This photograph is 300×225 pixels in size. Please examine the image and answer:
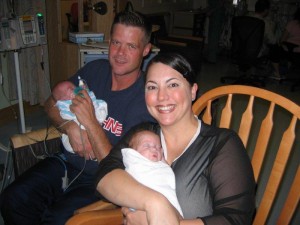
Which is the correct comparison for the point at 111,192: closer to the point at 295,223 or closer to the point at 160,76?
the point at 160,76

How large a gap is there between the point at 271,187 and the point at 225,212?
1.01 feet

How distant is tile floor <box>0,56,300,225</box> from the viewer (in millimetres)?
3080

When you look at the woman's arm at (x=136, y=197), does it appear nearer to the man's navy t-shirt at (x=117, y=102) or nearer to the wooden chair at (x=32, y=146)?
the man's navy t-shirt at (x=117, y=102)

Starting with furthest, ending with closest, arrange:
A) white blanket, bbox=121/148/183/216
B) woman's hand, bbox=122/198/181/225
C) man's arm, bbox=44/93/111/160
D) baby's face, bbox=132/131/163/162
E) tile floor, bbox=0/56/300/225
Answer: tile floor, bbox=0/56/300/225
man's arm, bbox=44/93/111/160
baby's face, bbox=132/131/163/162
white blanket, bbox=121/148/183/216
woman's hand, bbox=122/198/181/225

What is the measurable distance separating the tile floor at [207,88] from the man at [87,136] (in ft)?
1.94

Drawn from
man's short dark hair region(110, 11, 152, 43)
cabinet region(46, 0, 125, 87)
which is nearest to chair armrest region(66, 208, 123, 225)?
man's short dark hair region(110, 11, 152, 43)

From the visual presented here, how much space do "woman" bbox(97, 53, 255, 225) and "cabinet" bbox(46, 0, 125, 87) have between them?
2192mm

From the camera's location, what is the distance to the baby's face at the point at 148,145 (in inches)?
43.6

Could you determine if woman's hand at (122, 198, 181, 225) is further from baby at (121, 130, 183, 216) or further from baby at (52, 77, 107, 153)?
baby at (52, 77, 107, 153)

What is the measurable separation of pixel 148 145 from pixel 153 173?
0.43ft

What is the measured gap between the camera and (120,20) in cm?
151

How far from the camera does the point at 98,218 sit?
1034mm

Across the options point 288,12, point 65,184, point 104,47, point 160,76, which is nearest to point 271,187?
point 160,76

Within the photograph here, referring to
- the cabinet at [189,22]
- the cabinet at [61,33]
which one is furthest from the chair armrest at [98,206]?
the cabinet at [189,22]
